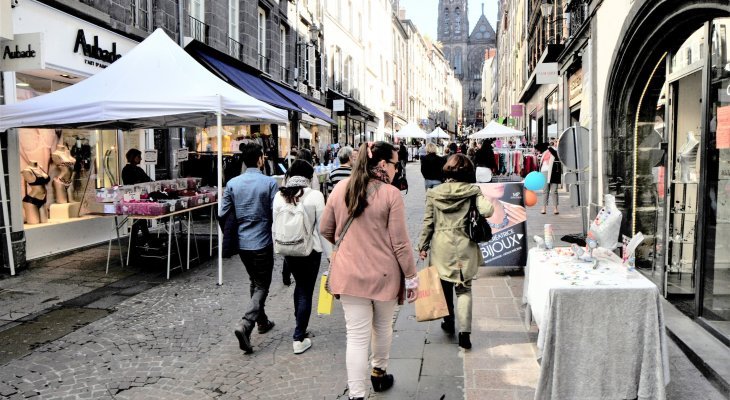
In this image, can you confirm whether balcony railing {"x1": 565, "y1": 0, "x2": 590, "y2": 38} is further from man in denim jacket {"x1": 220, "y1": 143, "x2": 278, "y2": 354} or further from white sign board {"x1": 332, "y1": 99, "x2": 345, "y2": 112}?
white sign board {"x1": 332, "y1": 99, "x2": 345, "y2": 112}

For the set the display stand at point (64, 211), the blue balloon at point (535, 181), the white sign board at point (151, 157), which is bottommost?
the display stand at point (64, 211)

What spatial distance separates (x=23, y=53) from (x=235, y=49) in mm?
8787

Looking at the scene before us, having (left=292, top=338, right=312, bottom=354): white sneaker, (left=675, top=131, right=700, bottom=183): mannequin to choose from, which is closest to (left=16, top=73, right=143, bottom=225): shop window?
(left=292, top=338, right=312, bottom=354): white sneaker

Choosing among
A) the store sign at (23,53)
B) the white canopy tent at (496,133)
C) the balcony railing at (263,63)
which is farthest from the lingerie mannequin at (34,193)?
the white canopy tent at (496,133)

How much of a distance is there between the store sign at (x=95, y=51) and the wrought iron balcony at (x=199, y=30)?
323 centimetres

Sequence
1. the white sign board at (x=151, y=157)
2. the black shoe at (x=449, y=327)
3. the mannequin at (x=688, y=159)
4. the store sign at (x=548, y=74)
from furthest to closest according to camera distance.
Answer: the store sign at (x=548, y=74), the white sign board at (x=151, y=157), the mannequin at (x=688, y=159), the black shoe at (x=449, y=327)

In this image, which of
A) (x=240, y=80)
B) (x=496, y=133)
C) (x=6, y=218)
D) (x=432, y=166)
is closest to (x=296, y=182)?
(x=6, y=218)

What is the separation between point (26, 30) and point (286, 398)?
22.7 ft

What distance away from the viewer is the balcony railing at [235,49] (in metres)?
15.3

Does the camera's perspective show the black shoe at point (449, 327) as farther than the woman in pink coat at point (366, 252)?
Yes

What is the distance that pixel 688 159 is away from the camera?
5680 mm

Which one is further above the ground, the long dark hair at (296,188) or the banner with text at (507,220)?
the long dark hair at (296,188)

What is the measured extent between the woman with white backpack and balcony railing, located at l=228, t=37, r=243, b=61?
450 inches

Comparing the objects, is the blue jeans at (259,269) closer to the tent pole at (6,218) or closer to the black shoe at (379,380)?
the black shoe at (379,380)
